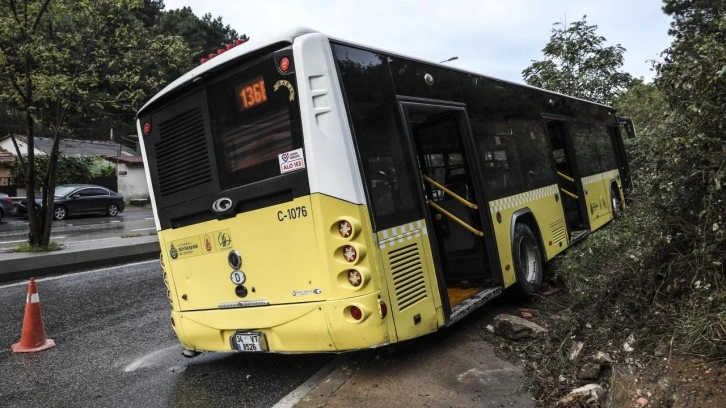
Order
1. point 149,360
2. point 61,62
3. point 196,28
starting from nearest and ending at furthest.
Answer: point 149,360, point 61,62, point 196,28

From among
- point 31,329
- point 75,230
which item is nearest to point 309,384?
point 31,329

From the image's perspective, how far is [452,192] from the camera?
5.83 meters

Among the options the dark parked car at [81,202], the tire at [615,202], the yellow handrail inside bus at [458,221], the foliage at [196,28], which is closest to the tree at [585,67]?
the tire at [615,202]

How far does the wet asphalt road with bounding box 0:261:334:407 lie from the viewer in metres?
4.27

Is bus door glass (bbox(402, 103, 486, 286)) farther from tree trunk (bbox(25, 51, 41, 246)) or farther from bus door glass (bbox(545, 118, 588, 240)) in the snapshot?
tree trunk (bbox(25, 51, 41, 246))

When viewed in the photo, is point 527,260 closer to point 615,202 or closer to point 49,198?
point 615,202

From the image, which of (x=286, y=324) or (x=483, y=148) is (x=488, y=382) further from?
(x=483, y=148)

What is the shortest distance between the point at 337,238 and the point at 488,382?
1.65 m

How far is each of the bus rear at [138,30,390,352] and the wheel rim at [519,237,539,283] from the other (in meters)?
3.20

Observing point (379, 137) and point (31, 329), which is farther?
point (31, 329)

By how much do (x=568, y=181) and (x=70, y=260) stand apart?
32.3ft

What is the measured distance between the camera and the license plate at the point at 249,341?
4309 mm

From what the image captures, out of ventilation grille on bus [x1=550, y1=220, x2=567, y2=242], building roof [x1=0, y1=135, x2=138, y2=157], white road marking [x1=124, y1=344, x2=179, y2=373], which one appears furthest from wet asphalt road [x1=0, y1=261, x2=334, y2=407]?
building roof [x1=0, y1=135, x2=138, y2=157]

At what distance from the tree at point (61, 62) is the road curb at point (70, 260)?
173 cm
